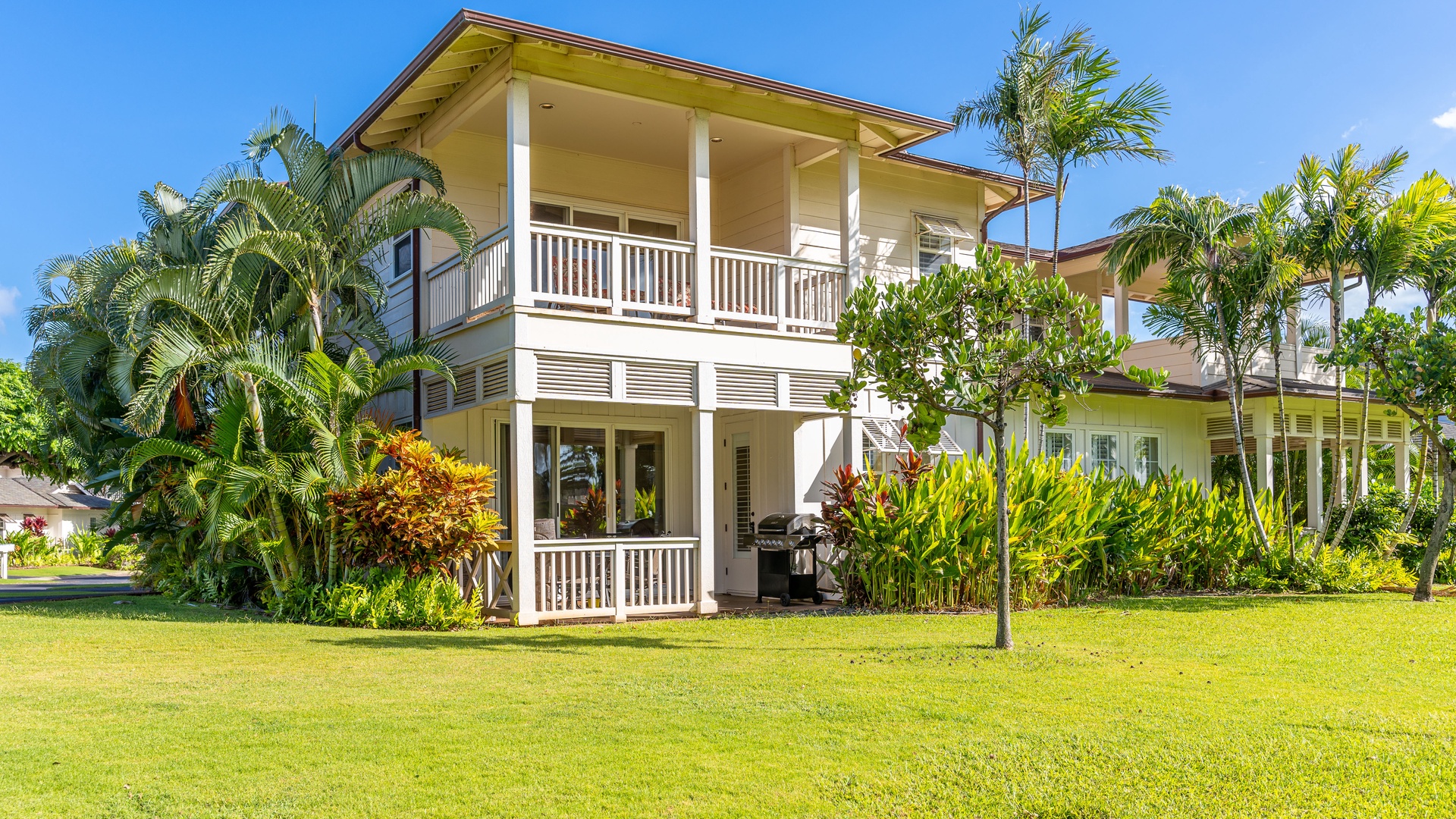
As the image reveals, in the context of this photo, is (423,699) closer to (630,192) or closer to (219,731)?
(219,731)

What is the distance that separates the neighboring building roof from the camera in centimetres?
3675

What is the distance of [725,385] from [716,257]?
5.08 ft

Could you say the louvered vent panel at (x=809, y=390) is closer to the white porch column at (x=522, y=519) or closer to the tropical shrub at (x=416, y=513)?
the white porch column at (x=522, y=519)

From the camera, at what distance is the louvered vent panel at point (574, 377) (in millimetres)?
11477

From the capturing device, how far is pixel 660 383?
40.1ft

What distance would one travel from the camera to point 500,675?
7902mm

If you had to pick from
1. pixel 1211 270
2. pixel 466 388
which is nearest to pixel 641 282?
pixel 466 388

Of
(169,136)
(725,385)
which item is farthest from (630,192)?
(169,136)

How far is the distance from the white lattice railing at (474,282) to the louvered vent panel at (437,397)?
0.67 metres

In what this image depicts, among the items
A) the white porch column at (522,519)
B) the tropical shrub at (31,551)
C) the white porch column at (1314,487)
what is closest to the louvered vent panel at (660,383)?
the white porch column at (522,519)

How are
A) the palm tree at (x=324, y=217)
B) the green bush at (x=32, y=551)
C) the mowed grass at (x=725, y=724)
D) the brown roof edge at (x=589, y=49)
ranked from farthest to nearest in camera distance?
the green bush at (x=32, y=551), the palm tree at (x=324, y=217), the brown roof edge at (x=589, y=49), the mowed grass at (x=725, y=724)

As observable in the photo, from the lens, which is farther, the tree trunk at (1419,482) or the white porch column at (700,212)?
the tree trunk at (1419,482)

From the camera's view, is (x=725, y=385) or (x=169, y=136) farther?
(x=169, y=136)

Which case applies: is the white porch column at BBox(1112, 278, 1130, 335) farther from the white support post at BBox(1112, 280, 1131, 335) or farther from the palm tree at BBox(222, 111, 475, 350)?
the palm tree at BBox(222, 111, 475, 350)
